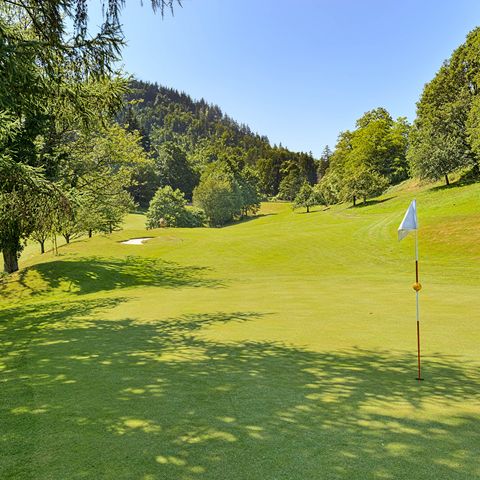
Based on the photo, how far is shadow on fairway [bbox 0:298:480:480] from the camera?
365 cm

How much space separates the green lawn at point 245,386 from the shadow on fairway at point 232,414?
2 centimetres

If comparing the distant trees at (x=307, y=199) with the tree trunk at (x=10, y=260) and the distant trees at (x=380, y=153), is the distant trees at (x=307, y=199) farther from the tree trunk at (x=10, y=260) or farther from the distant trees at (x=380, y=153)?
the tree trunk at (x=10, y=260)

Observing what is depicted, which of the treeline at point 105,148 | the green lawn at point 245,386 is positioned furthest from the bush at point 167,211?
the green lawn at point 245,386

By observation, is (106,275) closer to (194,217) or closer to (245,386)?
(245,386)

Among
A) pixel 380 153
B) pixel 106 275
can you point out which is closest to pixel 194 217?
pixel 380 153

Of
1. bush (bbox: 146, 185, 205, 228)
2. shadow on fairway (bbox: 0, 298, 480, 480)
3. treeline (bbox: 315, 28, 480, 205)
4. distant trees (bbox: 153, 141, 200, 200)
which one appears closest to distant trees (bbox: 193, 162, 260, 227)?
bush (bbox: 146, 185, 205, 228)

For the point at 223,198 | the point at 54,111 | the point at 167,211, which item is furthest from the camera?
the point at 223,198

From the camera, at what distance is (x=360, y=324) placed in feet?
32.5

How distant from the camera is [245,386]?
582cm

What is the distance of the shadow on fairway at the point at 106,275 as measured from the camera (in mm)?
21953

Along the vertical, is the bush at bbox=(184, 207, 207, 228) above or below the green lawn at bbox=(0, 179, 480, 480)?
above

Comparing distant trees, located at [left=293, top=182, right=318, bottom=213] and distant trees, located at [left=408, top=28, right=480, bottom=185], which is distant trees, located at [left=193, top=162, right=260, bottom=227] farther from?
distant trees, located at [left=408, top=28, right=480, bottom=185]

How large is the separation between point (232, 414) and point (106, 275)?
21.1 meters

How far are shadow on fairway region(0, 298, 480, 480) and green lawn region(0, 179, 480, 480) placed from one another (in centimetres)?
2
